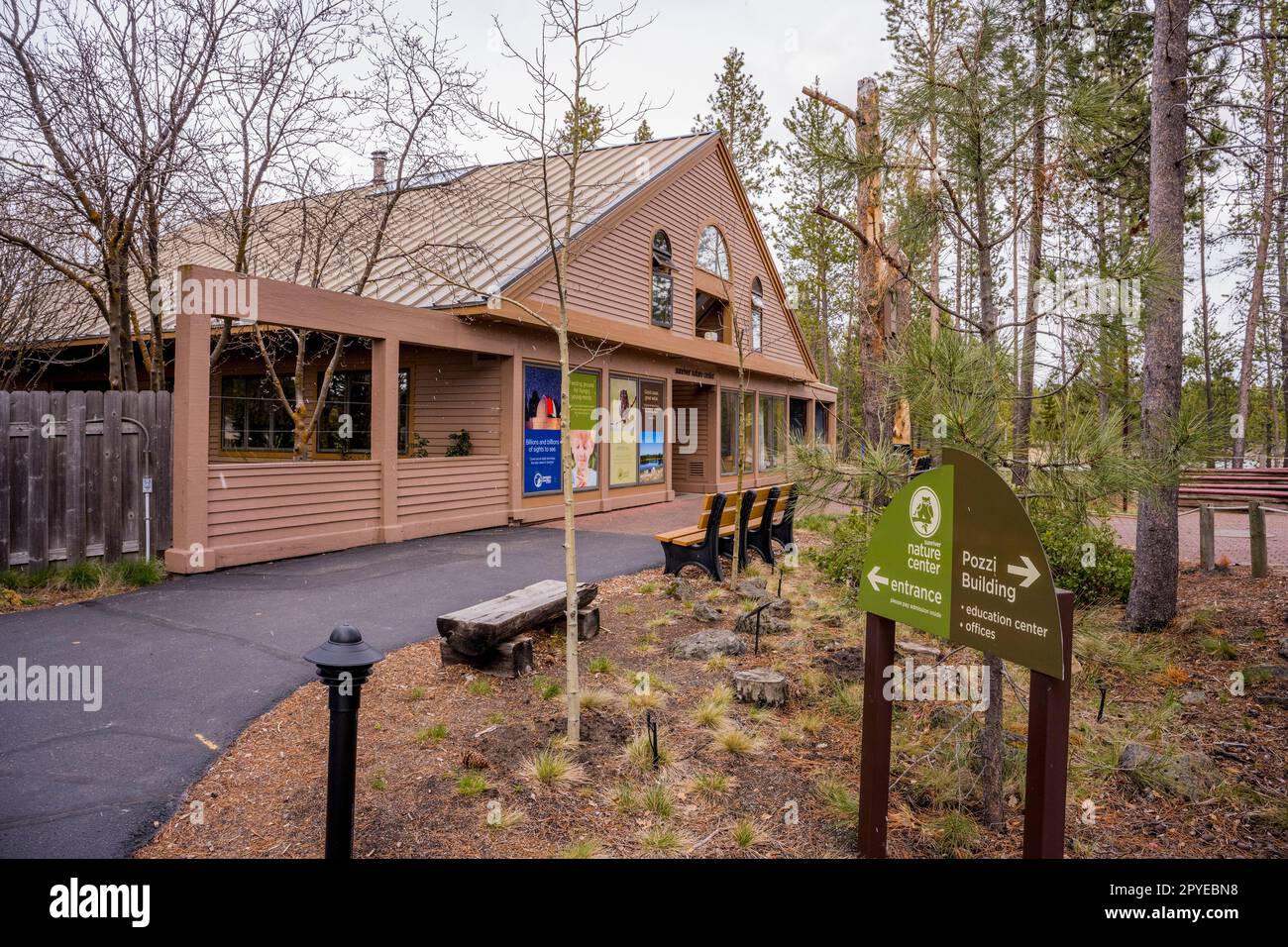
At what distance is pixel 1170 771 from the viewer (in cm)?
408

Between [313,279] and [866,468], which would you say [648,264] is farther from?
[866,468]

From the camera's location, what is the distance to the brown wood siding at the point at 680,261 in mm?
15227

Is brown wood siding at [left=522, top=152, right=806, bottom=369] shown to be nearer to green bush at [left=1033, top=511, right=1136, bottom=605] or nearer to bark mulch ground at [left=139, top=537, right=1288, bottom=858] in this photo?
green bush at [left=1033, top=511, right=1136, bottom=605]

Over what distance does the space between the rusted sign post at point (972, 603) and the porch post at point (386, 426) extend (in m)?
8.72

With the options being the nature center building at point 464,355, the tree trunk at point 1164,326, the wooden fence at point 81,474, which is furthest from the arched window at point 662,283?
the tree trunk at point 1164,326

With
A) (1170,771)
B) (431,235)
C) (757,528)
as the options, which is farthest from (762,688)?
(431,235)

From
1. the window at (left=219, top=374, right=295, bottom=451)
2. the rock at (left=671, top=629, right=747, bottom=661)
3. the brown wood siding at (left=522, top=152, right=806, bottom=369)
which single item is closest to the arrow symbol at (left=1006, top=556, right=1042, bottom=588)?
the rock at (left=671, top=629, right=747, bottom=661)

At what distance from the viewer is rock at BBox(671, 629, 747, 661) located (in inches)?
235

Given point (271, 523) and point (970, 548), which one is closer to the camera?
point (970, 548)

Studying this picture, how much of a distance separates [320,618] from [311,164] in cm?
698

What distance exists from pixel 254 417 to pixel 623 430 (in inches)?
330

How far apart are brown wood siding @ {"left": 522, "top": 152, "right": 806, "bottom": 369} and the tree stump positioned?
9326mm
